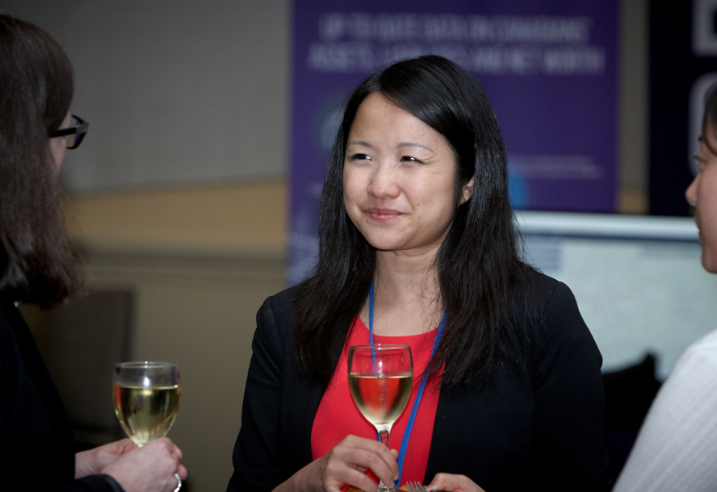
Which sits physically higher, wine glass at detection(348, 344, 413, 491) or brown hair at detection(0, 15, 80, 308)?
brown hair at detection(0, 15, 80, 308)

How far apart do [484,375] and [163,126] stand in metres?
3.20

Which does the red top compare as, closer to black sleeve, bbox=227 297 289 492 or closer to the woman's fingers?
black sleeve, bbox=227 297 289 492

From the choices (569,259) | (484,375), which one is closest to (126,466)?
(484,375)

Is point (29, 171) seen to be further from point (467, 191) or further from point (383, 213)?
point (467, 191)

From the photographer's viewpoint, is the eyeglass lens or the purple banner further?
the purple banner

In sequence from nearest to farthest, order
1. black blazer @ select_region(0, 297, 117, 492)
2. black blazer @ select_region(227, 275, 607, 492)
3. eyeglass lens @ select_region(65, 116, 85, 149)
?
black blazer @ select_region(0, 297, 117, 492)
eyeglass lens @ select_region(65, 116, 85, 149)
black blazer @ select_region(227, 275, 607, 492)

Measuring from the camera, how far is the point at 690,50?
3557 millimetres

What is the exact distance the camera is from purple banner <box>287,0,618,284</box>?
3.54 m

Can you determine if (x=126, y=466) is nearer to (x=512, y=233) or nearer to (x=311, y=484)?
(x=311, y=484)

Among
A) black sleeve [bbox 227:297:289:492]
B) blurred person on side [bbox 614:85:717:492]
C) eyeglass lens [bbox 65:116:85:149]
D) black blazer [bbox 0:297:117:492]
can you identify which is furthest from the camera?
black sleeve [bbox 227:297:289:492]

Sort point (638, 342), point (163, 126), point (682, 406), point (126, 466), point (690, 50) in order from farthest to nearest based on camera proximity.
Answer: point (163, 126) → point (690, 50) → point (638, 342) → point (126, 466) → point (682, 406)

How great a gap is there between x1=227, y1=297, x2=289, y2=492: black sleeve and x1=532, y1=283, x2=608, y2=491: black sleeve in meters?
0.58

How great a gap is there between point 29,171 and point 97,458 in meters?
0.54

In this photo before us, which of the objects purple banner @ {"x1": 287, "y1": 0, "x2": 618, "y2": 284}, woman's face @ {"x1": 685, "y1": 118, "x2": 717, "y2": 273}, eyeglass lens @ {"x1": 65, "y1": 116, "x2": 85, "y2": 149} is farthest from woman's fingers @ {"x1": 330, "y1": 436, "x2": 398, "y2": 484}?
purple banner @ {"x1": 287, "y1": 0, "x2": 618, "y2": 284}
